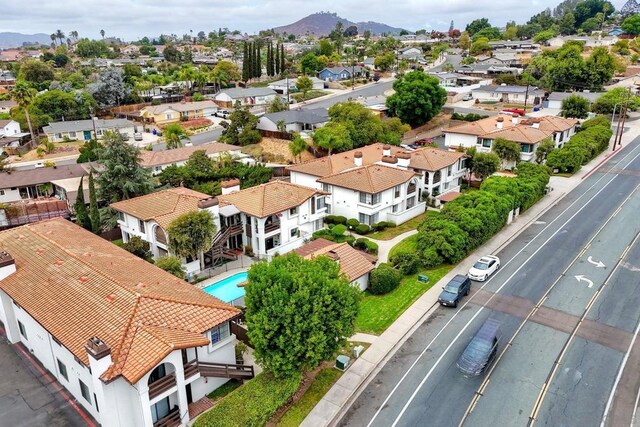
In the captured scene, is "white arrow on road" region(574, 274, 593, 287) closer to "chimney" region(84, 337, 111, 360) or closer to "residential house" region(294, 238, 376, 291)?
"residential house" region(294, 238, 376, 291)

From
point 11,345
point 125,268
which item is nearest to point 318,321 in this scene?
point 125,268

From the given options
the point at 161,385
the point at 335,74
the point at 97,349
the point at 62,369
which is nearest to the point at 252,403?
the point at 161,385

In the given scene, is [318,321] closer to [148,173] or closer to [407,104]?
[148,173]

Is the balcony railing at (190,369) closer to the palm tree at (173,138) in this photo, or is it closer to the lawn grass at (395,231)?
the lawn grass at (395,231)

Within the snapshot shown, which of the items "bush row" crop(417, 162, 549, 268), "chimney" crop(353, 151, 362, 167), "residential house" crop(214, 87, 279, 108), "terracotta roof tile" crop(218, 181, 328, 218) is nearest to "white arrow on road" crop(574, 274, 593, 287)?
"bush row" crop(417, 162, 549, 268)

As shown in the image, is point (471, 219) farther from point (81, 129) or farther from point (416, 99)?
point (81, 129)
